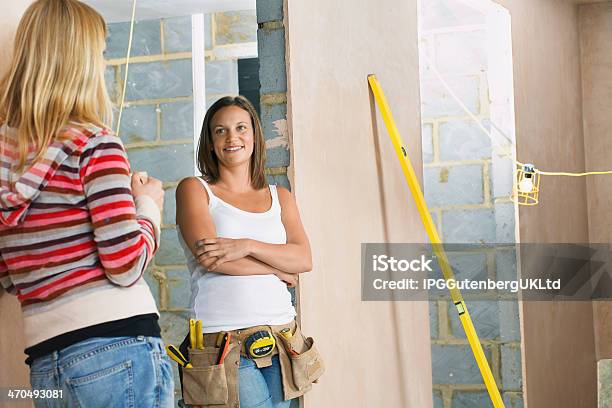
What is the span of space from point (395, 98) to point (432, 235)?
0.55m

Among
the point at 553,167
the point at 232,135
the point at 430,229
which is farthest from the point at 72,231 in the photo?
the point at 553,167

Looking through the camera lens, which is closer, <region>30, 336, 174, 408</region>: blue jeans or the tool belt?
<region>30, 336, 174, 408</region>: blue jeans

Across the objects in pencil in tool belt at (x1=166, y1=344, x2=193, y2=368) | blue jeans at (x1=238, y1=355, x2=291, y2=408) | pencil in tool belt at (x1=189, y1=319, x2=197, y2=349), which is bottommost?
blue jeans at (x1=238, y1=355, x2=291, y2=408)

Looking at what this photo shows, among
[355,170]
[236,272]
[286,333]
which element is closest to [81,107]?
[236,272]

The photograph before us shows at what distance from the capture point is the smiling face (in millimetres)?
2387

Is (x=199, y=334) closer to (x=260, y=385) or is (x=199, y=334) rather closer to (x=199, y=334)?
(x=199, y=334)

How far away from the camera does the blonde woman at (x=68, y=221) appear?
1506 millimetres

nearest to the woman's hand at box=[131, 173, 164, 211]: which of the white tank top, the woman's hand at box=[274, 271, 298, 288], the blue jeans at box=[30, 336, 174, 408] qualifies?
the blue jeans at box=[30, 336, 174, 408]

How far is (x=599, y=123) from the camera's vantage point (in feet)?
18.3

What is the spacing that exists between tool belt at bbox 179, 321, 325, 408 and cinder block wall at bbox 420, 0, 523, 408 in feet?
8.74

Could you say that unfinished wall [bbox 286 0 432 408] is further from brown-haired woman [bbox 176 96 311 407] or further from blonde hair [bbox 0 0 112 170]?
blonde hair [bbox 0 0 112 170]

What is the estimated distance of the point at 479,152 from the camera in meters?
4.86

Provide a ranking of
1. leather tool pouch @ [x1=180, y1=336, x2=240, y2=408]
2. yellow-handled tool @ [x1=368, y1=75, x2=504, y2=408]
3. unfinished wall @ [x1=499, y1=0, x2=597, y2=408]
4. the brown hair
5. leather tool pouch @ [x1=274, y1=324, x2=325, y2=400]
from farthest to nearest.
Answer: unfinished wall @ [x1=499, y1=0, x2=597, y2=408], yellow-handled tool @ [x1=368, y1=75, x2=504, y2=408], the brown hair, leather tool pouch @ [x1=274, y1=324, x2=325, y2=400], leather tool pouch @ [x1=180, y1=336, x2=240, y2=408]

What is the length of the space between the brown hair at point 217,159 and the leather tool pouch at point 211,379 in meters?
0.46
